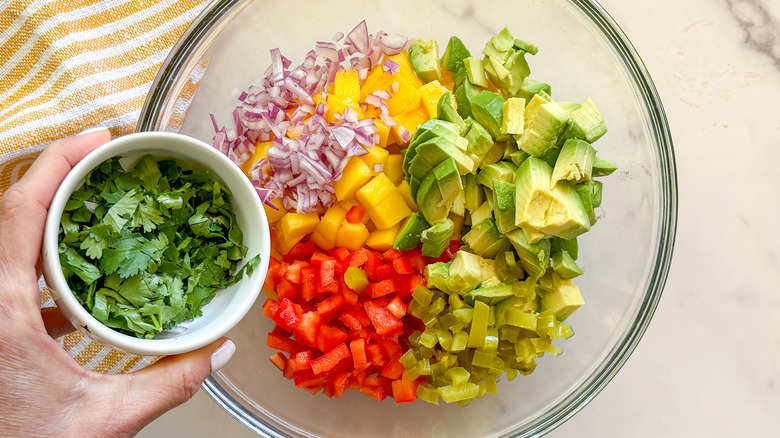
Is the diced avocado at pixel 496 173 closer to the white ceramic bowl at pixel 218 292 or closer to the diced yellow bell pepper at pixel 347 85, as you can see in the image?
the diced yellow bell pepper at pixel 347 85

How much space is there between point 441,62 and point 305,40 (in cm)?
42

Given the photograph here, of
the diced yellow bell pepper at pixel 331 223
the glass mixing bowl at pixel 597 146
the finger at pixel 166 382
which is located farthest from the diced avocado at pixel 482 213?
the finger at pixel 166 382

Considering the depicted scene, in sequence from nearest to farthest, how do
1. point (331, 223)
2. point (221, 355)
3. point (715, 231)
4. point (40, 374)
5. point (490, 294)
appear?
point (40, 374), point (221, 355), point (490, 294), point (331, 223), point (715, 231)

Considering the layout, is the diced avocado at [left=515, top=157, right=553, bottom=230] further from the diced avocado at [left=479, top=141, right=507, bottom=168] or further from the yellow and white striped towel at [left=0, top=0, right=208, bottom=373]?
the yellow and white striped towel at [left=0, top=0, right=208, bottom=373]

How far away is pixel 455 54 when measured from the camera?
63.6 inches

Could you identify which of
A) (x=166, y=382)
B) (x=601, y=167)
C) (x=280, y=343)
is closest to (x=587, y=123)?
(x=601, y=167)

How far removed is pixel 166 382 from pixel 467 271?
69cm

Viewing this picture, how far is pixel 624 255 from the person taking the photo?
1.79 metres

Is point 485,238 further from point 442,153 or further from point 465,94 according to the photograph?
point 465,94

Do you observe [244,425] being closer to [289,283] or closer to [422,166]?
[289,283]

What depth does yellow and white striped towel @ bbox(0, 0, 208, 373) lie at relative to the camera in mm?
1644

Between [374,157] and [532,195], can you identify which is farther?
[374,157]

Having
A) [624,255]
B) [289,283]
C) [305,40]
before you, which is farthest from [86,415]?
[624,255]

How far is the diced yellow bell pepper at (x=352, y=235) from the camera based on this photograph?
1546 millimetres
